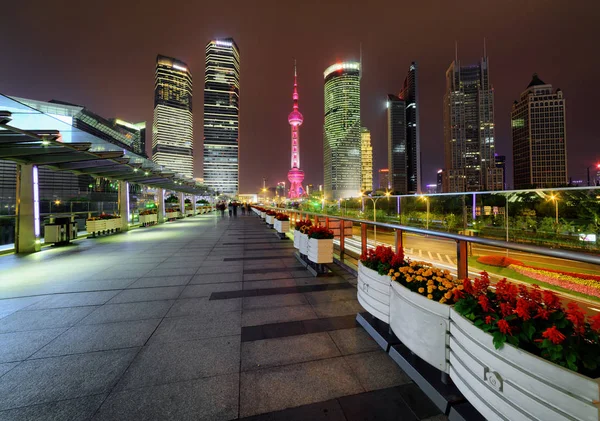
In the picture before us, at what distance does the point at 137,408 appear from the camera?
7.48 feet

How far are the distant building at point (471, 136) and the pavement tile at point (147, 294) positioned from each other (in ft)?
622

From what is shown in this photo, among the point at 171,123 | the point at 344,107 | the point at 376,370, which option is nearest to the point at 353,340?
the point at 376,370

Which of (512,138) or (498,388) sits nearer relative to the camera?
(498,388)

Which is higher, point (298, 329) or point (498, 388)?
point (498, 388)

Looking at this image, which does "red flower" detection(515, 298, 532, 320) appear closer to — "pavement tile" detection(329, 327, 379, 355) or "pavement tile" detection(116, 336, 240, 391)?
"pavement tile" detection(329, 327, 379, 355)

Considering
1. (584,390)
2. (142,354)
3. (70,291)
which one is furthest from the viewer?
(70,291)

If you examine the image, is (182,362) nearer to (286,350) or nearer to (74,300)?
(286,350)

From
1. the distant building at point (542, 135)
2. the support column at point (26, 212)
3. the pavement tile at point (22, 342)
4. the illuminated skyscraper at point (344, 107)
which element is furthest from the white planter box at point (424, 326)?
the illuminated skyscraper at point (344, 107)

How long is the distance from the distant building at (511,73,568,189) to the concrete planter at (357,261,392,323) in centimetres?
18335

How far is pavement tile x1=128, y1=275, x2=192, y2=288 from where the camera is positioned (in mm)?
5762

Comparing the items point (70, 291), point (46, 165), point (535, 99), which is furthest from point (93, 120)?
point (535, 99)

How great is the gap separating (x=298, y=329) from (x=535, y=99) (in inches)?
8089

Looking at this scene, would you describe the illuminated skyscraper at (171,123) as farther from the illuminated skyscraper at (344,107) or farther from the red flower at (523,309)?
the red flower at (523,309)

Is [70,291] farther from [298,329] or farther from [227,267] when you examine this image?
[298,329]
